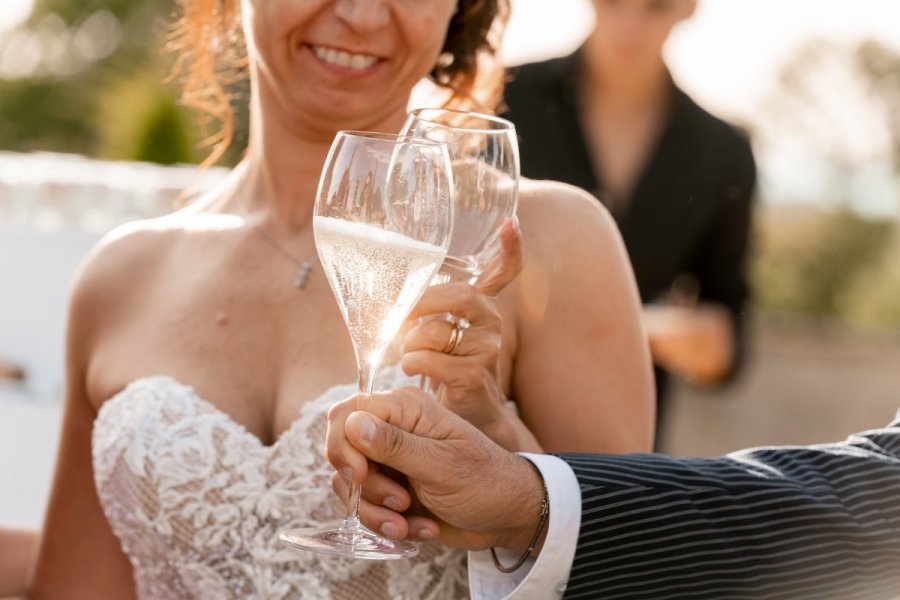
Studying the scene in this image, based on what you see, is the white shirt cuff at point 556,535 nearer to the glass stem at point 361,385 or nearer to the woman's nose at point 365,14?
the glass stem at point 361,385

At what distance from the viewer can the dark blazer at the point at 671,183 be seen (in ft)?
15.4

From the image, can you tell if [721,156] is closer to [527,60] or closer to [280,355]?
[527,60]

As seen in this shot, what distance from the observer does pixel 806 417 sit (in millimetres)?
9547

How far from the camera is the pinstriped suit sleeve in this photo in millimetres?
1835

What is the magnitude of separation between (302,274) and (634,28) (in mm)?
2249

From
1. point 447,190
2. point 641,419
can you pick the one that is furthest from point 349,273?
point 641,419

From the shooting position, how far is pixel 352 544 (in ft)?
6.16

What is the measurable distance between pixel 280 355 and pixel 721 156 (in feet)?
8.63

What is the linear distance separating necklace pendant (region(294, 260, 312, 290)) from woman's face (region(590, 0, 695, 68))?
216 cm

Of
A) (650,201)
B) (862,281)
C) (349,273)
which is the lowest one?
(862,281)

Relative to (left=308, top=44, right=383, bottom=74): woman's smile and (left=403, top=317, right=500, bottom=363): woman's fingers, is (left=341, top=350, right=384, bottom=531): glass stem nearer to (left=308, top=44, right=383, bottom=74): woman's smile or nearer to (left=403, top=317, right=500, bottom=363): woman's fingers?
(left=403, top=317, right=500, bottom=363): woman's fingers

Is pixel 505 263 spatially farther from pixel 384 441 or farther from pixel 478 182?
pixel 384 441

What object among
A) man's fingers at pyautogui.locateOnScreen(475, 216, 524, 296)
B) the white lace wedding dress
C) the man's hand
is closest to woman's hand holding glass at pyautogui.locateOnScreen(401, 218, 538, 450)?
man's fingers at pyautogui.locateOnScreen(475, 216, 524, 296)

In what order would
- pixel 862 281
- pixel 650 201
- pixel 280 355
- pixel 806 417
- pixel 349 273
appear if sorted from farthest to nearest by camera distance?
pixel 862 281 < pixel 806 417 < pixel 650 201 < pixel 280 355 < pixel 349 273
